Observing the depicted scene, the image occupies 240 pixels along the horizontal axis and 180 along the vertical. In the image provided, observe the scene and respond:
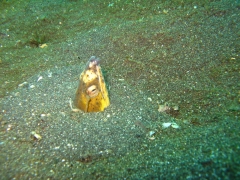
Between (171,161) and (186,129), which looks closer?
(171,161)

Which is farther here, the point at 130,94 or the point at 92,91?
the point at 130,94

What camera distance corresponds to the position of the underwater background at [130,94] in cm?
214

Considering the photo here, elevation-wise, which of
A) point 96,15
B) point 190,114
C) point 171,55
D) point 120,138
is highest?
point 96,15

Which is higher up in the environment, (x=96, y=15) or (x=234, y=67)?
(x=96, y=15)

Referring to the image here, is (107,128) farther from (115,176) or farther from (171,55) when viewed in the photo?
(171,55)

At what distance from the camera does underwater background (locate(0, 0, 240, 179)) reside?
2137mm

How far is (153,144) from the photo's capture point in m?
2.44

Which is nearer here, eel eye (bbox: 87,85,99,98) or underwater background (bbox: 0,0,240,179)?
underwater background (bbox: 0,0,240,179)

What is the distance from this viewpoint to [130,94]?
11.1ft

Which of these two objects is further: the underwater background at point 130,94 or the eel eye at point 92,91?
the eel eye at point 92,91

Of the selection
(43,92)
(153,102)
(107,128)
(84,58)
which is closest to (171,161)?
(107,128)

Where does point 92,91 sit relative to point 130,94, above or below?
above

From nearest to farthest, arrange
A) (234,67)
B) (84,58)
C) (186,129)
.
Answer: (186,129) < (234,67) < (84,58)

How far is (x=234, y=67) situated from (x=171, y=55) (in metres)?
1.28
